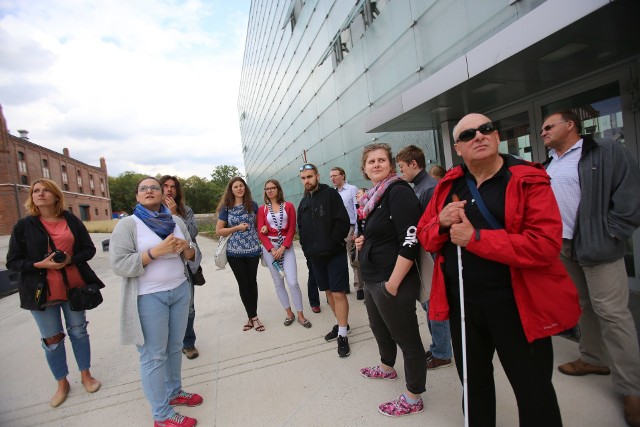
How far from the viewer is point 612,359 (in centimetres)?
227

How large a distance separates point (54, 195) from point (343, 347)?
127 inches

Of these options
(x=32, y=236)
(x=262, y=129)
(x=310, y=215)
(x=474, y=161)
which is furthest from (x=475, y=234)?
(x=262, y=129)

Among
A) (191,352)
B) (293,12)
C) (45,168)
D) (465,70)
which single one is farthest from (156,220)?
(45,168)

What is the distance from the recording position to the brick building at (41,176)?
120ft

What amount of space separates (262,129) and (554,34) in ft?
86.2

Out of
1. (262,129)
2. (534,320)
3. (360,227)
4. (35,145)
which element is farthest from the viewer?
(35,145)

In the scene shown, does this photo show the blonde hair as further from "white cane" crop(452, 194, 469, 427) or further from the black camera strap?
"white cane" crop(452, 194, 469, 427)

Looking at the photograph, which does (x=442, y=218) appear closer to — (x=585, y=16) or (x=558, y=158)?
(x=558, y=158)

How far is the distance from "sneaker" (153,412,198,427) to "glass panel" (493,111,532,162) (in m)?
5.32

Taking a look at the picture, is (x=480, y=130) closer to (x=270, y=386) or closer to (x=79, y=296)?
(x=270, y=386)

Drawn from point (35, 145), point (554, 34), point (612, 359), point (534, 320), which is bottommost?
point (612, 359)

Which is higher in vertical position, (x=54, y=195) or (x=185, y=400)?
(x=54, y=195)

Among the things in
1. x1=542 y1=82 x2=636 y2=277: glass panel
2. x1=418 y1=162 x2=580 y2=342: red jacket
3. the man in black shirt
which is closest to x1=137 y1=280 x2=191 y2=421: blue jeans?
the man in black shirt

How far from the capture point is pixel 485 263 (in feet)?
5.59
